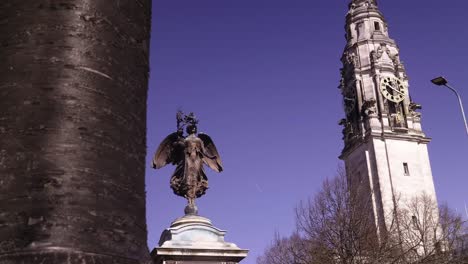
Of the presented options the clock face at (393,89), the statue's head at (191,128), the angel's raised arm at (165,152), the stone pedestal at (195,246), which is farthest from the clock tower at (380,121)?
the stone pedestal at (195,246)

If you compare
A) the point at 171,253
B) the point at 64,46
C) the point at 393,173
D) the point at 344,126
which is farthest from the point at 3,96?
the point at 344,126

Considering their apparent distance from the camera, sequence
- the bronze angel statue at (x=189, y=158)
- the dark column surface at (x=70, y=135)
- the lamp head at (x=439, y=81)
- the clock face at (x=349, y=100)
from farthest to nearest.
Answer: the clock face at (x=349, y=100) → the lamp head at (x=439, y=81) → the bronze angel statue at (x=189, y=158) → the dark column surface at (x=70, y=135)

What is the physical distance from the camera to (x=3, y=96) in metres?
1.87

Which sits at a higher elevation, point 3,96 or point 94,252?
point 3,96

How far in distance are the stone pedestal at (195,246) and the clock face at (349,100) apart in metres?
47.6

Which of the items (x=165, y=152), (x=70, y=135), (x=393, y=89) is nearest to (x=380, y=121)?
(x=393, y=89)

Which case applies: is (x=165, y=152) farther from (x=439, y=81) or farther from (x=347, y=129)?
(x=347, y=129)

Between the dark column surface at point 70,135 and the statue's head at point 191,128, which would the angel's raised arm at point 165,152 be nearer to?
the statue's head at point 191,128

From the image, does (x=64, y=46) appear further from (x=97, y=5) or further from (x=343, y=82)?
(x=343, y=82)

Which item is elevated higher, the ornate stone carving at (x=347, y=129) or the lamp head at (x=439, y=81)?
the ornate stone carving at (x=347, y=129)

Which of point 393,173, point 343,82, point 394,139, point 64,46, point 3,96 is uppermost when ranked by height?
point 343,82

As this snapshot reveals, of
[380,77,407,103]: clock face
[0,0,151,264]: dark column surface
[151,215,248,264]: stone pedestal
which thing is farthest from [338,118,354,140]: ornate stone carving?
[0,0,151,264]: dark column surface

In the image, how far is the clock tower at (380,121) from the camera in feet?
179

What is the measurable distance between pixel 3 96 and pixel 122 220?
56cm
